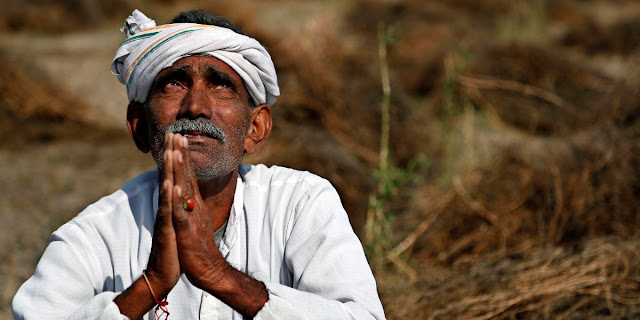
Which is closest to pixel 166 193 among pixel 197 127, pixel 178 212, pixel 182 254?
pixel 178 212

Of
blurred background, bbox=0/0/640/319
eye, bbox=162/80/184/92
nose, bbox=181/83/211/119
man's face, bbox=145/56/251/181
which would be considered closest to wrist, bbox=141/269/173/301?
man's face, bbox=145/56/251/181

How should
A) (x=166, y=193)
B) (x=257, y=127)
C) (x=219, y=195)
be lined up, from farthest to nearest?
(x=257, y=127), (x=219, y=195), (x=166, y=193)

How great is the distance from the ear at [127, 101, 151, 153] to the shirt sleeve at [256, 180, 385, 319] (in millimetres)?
584

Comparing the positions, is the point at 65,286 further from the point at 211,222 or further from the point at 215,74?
the point at 215,74

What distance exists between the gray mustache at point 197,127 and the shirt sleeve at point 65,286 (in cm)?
45

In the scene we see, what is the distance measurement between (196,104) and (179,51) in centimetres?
20

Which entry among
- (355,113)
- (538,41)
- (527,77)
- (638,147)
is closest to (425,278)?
(638,147)

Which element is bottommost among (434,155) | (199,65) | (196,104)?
(434,155)

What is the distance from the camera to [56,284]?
2006mm

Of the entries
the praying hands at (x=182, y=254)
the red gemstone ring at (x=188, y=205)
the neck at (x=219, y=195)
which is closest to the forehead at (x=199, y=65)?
the neck at (x=219, y=195)

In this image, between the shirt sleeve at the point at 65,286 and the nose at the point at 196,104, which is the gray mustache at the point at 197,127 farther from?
the shirt sleeve at the point at 65,286

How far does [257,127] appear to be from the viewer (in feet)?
7.95

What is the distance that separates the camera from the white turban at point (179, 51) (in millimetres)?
2178

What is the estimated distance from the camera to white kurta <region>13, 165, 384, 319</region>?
6.45 ft
